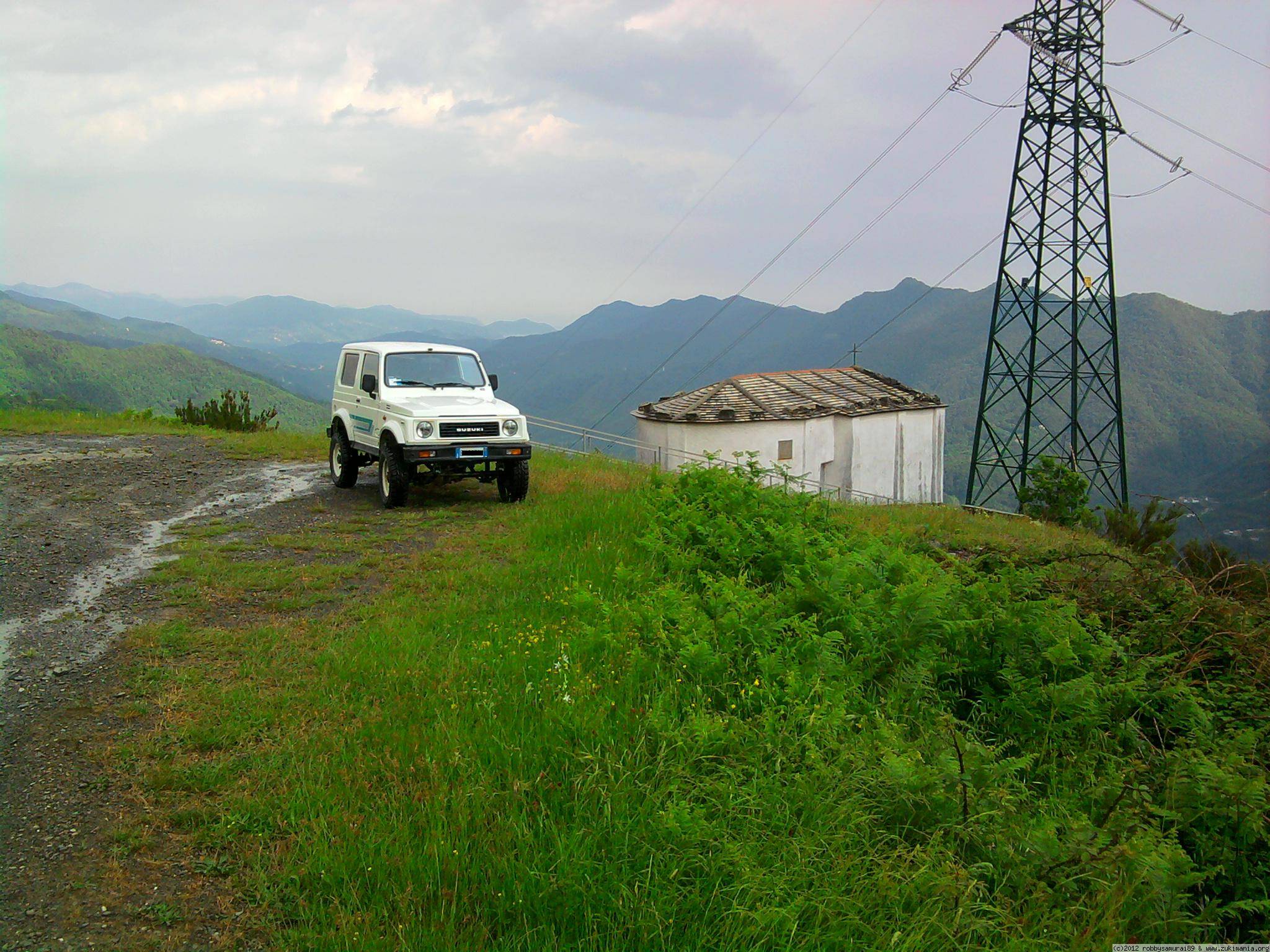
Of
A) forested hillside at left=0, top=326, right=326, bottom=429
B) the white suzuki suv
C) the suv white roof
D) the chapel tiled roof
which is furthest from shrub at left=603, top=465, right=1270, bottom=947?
forested hillside at left=0, top=326, right=326, bottom=429

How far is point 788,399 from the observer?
38.9 m

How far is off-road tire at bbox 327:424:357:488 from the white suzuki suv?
1 centimetres

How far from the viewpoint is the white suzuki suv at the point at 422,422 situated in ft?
39.0

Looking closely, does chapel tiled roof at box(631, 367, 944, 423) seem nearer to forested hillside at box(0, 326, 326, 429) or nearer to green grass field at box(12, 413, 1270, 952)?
green grass field at box(12, 413, 1270, 952)

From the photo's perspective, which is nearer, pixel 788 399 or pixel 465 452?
pixel 465 452

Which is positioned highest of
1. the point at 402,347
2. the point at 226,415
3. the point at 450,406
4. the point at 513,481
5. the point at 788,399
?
the point at 788,399

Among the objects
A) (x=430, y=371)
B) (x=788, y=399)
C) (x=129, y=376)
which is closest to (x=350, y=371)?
(x=430, y=371)

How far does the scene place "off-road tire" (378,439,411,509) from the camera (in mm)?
11938

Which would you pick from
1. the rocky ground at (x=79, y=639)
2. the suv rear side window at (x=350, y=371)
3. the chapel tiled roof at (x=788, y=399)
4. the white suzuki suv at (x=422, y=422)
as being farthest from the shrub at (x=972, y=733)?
the chapel tiled roof at (x=788, y=399)

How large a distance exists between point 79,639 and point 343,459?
748cm

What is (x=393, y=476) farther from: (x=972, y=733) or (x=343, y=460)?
(x=972, y=733)

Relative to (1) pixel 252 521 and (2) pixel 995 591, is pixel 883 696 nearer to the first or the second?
(2) pixel 995 591

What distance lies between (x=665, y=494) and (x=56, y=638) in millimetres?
7006

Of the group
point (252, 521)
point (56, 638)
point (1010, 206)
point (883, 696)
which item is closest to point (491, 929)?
→ point (883, 696)
